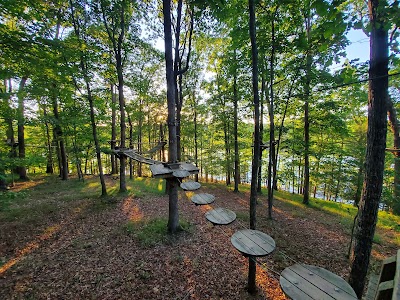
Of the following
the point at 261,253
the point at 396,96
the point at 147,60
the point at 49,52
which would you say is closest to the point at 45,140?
the point at 147,60

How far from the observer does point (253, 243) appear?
264cm

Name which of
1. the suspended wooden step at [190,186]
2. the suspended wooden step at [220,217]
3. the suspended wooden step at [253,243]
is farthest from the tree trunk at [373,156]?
the suspended wooden step at [190,186]

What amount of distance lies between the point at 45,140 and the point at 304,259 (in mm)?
21491

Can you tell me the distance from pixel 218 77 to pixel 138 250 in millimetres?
11311

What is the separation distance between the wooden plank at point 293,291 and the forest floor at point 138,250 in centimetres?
18

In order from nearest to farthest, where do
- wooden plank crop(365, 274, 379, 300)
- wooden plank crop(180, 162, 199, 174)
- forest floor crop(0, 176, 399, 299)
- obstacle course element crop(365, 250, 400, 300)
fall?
obstacle course element crop(365, 250, 400, 300)
wooden plank crop(365, 274, 379, 300)
forest floor crop(0, 176, 399, 299)
wooden plank crop(180, 162, 199, 174)

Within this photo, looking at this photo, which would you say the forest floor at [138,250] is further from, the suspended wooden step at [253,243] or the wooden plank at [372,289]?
the wooden plank at [372,289]

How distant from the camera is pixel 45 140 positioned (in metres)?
16.7

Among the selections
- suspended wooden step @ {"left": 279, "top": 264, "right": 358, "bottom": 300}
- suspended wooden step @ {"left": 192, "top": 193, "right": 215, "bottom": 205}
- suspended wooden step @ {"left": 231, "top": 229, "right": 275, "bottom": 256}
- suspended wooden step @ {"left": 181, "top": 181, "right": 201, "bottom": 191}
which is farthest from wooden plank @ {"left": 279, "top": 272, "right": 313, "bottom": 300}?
suspended wooden step @ {"left": 181, "top": 181, "right": 201, "bottom": 191}

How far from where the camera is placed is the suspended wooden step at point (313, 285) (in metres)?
1.76

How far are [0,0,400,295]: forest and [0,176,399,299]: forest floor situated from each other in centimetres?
113

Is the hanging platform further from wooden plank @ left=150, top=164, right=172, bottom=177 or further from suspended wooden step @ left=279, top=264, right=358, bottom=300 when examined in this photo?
suspended wooden step @ left=279, top=264, right=358, bottom=300

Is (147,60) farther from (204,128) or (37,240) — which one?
(37,240)

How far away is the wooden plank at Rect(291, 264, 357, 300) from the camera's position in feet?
5.74
